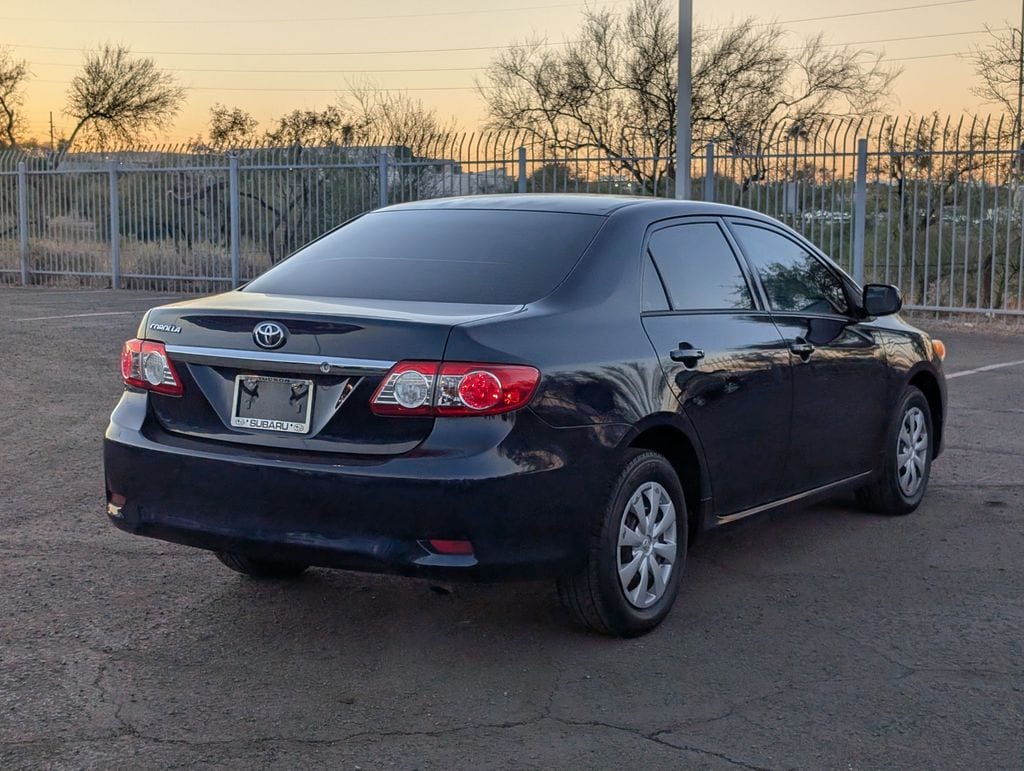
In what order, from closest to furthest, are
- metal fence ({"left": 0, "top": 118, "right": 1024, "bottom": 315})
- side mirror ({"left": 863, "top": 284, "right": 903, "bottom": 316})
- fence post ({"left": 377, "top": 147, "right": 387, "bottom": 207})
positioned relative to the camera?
side mirror ({"left": 863, "top": 284, "right": 903, "bottom": 316}), metal fence ({"left": 0, "top": 118, "right": 1024, "bottom": 315}), fence post ({"left": 377, "top": 147, "right": 387, "bottom": 207})

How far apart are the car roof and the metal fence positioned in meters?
11.8

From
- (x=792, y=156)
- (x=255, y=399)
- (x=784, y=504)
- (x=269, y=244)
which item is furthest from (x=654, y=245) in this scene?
(x=269, y=244)

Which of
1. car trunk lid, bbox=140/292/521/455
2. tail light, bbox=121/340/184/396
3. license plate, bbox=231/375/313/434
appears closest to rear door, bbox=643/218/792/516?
car trunk lid, bbox=140/292/521/455

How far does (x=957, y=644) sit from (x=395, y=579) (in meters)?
2.19

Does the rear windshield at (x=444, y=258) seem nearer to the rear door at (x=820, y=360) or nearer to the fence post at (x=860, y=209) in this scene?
the rear door at (x=820, y=360)

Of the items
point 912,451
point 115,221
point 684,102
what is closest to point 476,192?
point 684,102

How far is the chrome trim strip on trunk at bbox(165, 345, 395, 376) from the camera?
4.25m

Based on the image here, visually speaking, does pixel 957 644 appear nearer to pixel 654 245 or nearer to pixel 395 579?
pixel 654 245

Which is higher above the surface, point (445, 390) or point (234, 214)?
point (234, 214)

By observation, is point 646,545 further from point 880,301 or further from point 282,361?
point 880,301

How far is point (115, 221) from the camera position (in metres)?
24.0

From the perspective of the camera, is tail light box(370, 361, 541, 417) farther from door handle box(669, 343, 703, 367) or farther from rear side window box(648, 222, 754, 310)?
rear side window box(648, 222, 754, 310)

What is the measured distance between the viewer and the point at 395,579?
554 centimetres

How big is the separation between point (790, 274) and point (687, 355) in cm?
134
